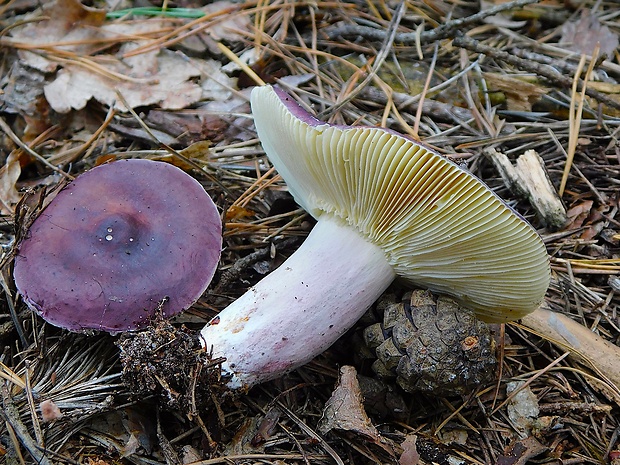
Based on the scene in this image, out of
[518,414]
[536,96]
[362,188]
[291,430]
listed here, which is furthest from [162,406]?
[536,96]

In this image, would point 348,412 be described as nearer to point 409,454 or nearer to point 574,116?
point 409,454

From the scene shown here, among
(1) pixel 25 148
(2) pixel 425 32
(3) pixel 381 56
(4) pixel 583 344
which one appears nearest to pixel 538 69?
(2) pixel 425 32

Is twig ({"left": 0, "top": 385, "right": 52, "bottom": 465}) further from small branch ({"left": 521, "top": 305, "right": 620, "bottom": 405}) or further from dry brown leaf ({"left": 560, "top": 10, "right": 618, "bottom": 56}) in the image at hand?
dry brown leaf ({"left": 560, "top": 10, "right": 618, "bottom": 56})

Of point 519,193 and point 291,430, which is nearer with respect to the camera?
point 291,430

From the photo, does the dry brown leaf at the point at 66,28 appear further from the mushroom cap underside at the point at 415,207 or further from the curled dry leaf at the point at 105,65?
Answer: the mushroom cap underside at the point at 415,207

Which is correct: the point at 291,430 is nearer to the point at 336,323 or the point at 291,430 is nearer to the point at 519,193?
the point at 336,323

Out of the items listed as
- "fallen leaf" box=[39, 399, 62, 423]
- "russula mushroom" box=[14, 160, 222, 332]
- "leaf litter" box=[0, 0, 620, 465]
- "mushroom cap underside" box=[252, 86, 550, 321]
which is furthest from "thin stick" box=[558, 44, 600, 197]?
"fallen leaf" box=[39, 399, 62, 423]
